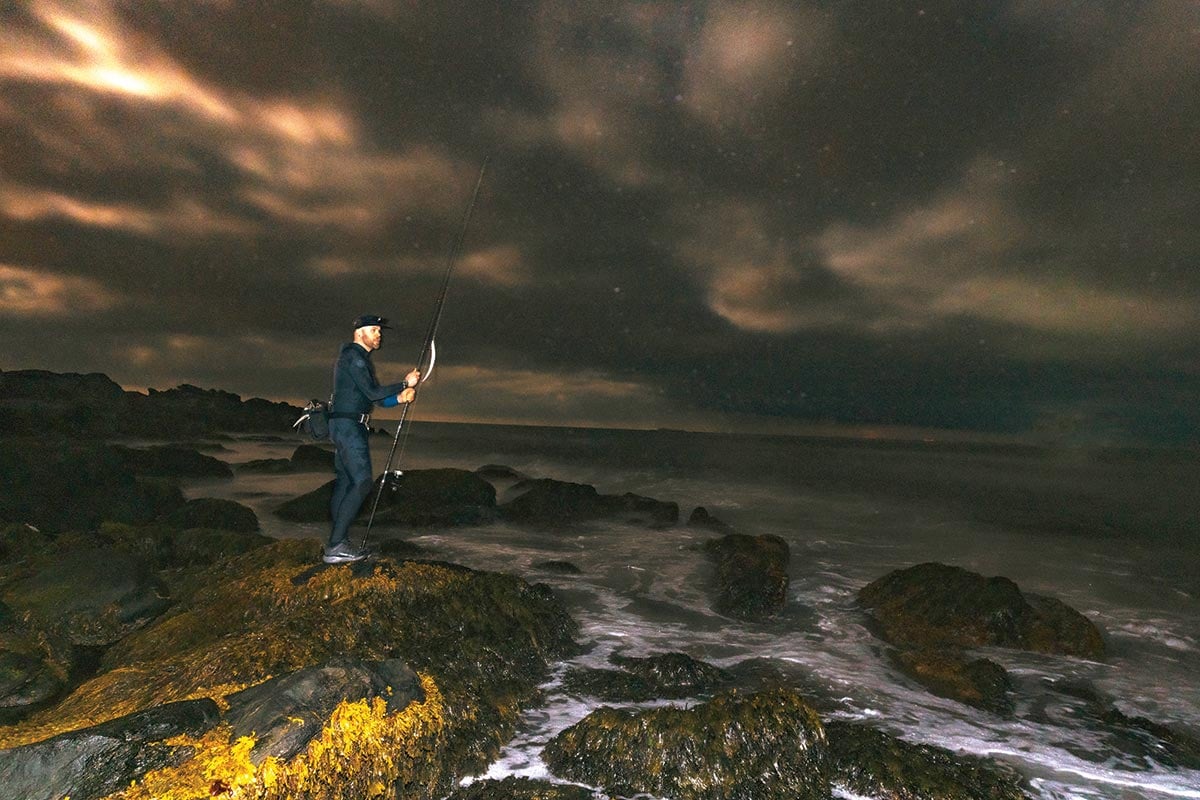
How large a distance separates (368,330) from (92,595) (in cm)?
475

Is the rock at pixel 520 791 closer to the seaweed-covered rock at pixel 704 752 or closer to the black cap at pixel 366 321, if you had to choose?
the seaweed-covered rock at pixel 704 752

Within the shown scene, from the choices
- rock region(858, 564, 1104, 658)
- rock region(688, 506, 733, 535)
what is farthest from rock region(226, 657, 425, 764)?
rock region(688, 506, 733, 535)

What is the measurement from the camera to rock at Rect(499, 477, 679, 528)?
20.3 metres

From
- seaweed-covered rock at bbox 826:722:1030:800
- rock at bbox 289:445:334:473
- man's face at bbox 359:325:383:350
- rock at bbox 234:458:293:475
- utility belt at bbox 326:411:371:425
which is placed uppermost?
man's face at bbox 359:325:383:350

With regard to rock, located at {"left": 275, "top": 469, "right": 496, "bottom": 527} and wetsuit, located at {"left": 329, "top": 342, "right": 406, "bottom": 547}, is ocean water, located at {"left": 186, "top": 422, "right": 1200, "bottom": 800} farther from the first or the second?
wetsuit, located at {"left": 329, "top": 342, "right": 406, "bottom": 547}

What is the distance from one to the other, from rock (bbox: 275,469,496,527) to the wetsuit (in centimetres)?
1236

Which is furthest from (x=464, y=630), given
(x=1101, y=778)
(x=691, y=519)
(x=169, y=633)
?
(x=691, y=519)

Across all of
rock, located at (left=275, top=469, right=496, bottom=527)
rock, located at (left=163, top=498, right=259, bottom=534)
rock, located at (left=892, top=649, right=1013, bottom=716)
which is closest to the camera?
rock, located at (left=892, top=649, right=1013, bottom=716)

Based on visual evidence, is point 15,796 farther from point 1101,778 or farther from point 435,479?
point 435,479

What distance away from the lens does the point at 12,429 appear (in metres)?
44.0

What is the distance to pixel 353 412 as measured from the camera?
6.55m

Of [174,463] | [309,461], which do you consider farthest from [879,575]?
[309,461]

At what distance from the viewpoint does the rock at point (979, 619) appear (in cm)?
934

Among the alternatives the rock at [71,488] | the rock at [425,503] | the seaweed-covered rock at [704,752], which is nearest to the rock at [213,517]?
the rock at [71,488]
